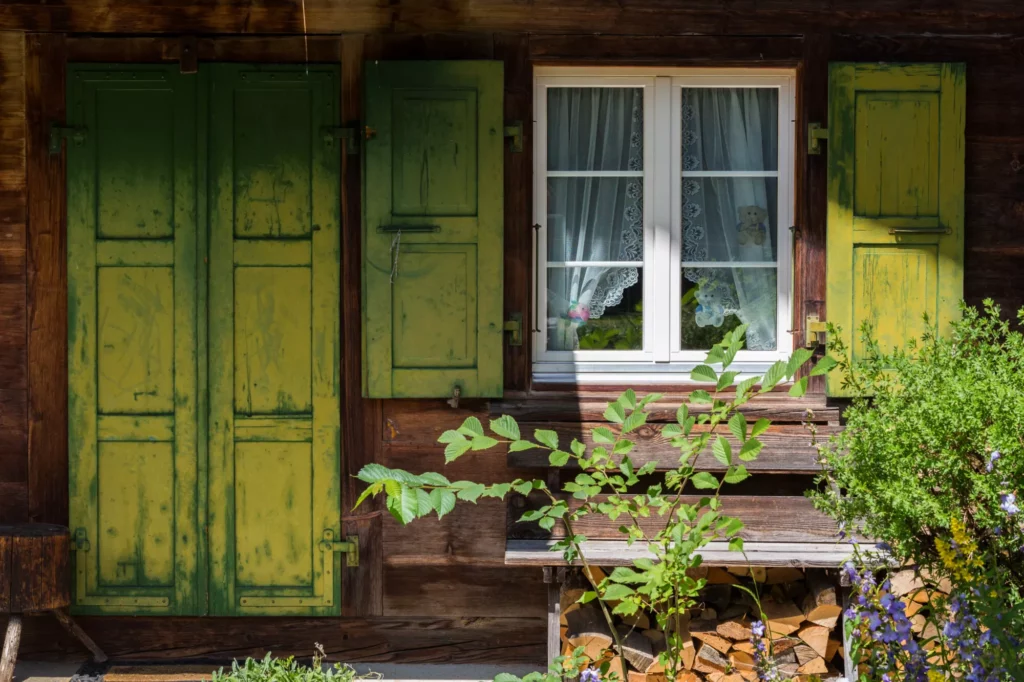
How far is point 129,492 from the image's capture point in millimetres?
4855

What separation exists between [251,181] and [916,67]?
2864 millimetres

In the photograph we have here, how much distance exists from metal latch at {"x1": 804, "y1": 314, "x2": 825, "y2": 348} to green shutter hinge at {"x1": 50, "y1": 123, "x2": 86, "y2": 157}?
320 centimetres

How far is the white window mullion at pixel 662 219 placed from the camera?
4.93m

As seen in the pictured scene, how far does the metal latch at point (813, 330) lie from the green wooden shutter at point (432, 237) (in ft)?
4.32

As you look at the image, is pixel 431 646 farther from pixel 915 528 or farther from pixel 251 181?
pixel 915 528

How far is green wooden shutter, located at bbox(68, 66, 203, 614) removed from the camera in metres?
4.84

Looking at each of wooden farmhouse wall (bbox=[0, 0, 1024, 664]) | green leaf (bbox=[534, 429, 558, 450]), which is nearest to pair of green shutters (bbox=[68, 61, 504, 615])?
wooden farmhouse wall (bbox=[0, 0, 1024, 664])

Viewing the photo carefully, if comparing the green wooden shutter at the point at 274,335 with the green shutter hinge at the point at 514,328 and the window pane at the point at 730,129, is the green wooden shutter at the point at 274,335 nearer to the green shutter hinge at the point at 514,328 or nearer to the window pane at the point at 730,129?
the green shutter hinge at the point at 514,328

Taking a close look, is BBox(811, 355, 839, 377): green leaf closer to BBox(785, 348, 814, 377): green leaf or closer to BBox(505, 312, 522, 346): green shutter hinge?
BBox(785, 348, 814, 377): green leaf

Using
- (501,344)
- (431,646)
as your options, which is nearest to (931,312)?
(501,344)

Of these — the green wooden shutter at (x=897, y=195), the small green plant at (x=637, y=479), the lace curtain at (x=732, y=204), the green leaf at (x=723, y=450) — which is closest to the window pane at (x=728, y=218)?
the lace curtain at (x=732, y=204)

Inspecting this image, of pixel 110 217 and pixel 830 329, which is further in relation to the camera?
pixel 110 217

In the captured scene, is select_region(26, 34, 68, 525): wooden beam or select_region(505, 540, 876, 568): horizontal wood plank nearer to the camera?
select_region(505, 540, 876, 568): horizontal wood plank

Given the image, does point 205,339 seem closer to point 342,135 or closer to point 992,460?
point 342,135
